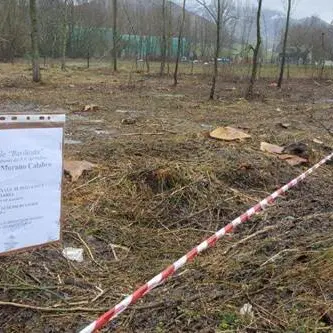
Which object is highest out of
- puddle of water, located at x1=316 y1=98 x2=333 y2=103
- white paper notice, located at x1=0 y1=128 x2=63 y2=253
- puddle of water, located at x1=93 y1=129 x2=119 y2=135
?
white paper notice, located at x1=0 y1=128 x2=63 y2=253

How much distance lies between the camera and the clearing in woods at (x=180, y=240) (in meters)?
3.35

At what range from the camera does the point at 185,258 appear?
3.85m

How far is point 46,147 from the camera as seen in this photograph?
11.9ft

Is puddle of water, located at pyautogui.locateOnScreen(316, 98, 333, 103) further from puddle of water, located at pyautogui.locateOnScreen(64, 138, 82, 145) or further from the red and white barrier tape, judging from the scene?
puddle of water, located at pyautogui.locateOnScreen(64, 138, 82, 145)

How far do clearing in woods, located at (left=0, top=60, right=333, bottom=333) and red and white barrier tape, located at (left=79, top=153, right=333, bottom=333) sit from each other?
10 cm

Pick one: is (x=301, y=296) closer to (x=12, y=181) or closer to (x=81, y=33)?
(x=12, y=181)

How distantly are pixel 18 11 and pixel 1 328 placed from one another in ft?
142

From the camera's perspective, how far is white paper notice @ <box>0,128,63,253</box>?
3.43m

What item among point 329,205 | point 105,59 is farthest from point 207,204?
point 105,59

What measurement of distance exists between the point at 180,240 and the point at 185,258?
1355mm

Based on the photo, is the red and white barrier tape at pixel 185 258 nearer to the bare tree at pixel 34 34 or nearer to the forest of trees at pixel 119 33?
the bare tree at pixel 34 34

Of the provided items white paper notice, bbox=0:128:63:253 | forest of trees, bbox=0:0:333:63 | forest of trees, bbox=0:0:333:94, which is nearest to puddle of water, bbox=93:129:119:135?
white paper notice, bbox=0:128:63:253

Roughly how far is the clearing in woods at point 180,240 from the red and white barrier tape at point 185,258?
105mm

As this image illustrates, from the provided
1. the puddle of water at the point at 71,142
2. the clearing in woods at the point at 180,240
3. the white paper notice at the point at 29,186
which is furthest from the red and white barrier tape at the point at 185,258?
the puddle of water at the point at 71,142
